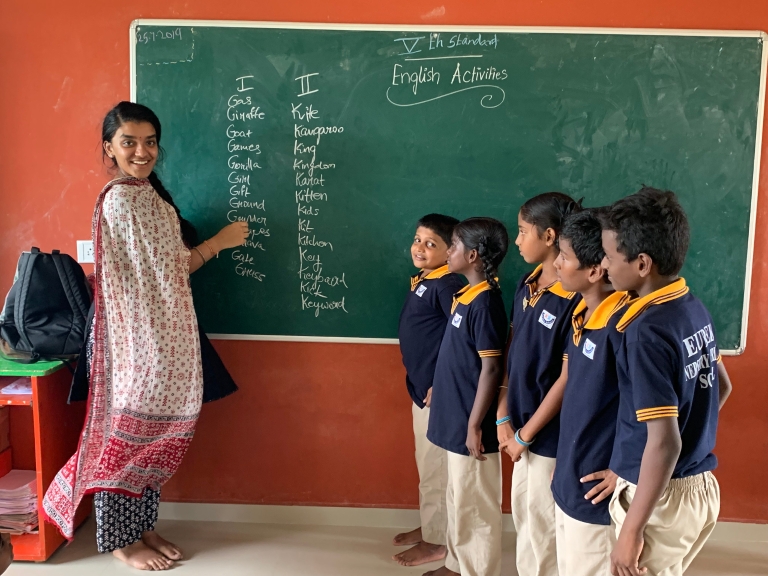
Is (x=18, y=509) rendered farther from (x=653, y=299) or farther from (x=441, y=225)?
(x=653, y=299)

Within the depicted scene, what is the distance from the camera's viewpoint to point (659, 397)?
138cm

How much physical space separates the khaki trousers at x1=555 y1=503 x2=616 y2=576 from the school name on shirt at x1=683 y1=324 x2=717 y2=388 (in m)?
0.45

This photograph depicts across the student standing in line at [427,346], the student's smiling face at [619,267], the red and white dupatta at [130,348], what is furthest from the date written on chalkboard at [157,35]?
the student's smiling face at [619,267]

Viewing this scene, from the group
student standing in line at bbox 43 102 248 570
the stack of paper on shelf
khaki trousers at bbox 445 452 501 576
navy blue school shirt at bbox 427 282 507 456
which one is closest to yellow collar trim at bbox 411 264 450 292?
navy blue school shirt at bbox 427 282 507 456

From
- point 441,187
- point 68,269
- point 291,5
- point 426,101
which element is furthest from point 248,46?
point 68,269

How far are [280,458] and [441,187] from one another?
1394 mm

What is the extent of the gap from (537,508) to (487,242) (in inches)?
34.2

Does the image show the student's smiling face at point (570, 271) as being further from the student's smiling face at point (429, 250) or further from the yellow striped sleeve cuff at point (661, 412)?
the student's smiling face at point (429, 250)

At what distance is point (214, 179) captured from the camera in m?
2.68

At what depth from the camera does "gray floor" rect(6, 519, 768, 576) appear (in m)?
2.49

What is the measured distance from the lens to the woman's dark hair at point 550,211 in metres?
1.98

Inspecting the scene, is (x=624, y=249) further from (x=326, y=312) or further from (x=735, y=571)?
(x=735, y=571)

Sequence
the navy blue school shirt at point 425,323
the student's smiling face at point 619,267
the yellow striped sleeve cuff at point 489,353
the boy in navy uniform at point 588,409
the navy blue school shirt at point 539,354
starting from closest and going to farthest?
the student's smiling face at point 619,267 < the boy in navy uniform at point 588,409 < the navy blue school shirt at point 539,354 < the yellow striped sleeve cuff at point 489,353 < the navy blue school shirt at point 425,323

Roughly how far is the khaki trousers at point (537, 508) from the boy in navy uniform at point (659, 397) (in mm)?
444
